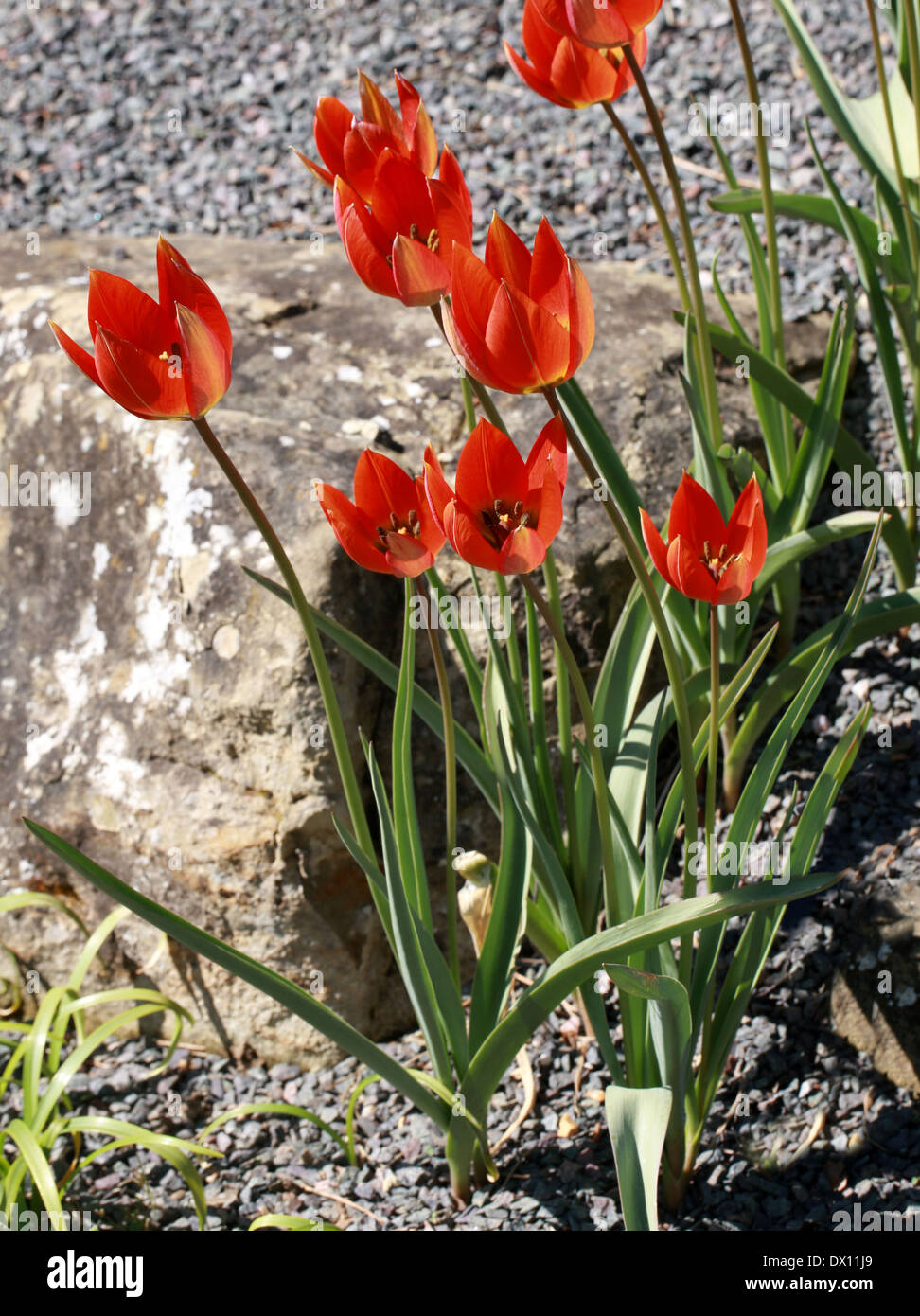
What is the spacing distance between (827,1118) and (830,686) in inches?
32.0

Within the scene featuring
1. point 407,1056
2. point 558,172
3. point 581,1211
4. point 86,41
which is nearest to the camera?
point 581,1211

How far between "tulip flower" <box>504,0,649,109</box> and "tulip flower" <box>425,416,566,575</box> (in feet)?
2.01

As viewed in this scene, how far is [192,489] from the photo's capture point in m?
2.09

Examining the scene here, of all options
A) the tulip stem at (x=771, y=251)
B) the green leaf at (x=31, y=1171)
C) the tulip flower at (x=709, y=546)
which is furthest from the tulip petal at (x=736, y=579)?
the green leaf at (x=31, y=1171)

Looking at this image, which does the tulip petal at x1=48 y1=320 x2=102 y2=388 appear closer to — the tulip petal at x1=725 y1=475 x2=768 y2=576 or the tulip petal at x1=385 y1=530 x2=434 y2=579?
the tulip petal at x1=385 y1=530 x2=434 y2=579

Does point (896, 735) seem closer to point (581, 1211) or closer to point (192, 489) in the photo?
point (581, 1211)

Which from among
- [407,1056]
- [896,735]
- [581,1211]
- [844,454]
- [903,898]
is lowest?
[581,1211]

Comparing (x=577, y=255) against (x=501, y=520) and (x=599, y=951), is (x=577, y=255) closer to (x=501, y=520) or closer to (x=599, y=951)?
(x=501, y=520)

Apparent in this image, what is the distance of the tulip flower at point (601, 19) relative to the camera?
1.21 m

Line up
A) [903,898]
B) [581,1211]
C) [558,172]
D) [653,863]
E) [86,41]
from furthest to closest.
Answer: [86,41], [558,172], [903,898], [581,1211], [653,863]

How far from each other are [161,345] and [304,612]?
1.08ft

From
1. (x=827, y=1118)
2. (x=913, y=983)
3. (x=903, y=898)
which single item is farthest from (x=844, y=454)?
(x=827, y=1118)

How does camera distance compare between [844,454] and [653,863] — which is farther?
[844,454]

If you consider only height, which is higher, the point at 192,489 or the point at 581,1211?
the point at 192,489
